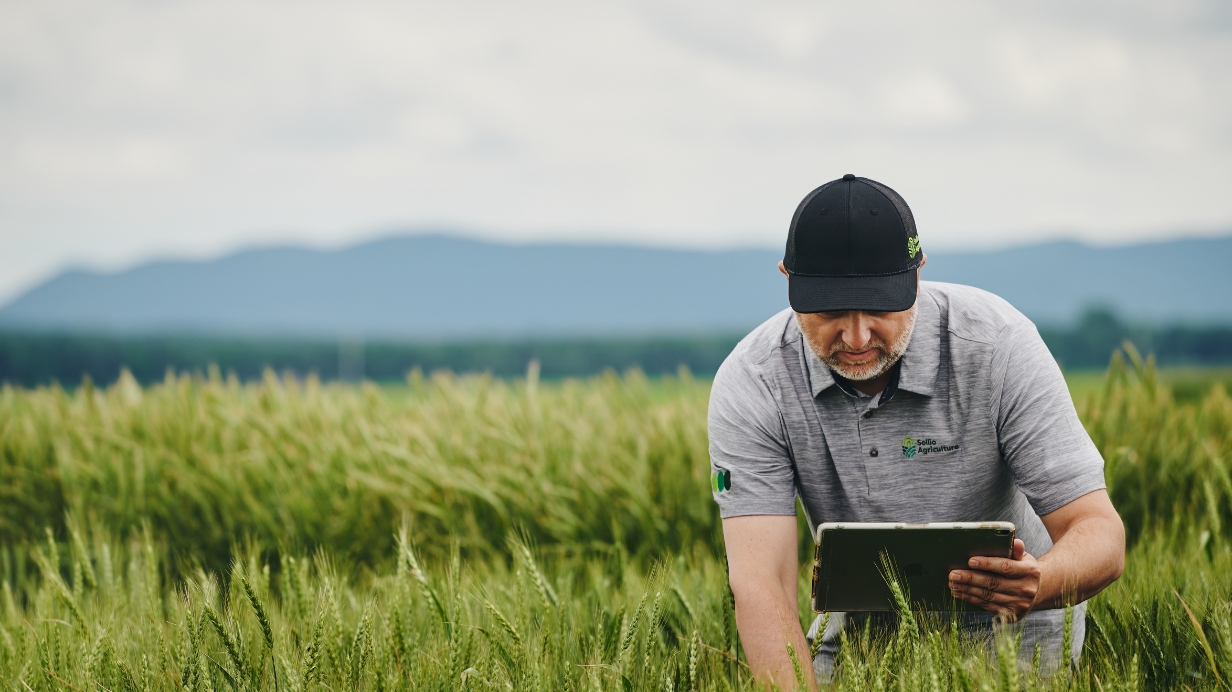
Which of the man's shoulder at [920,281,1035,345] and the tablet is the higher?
the man's shoulder at [920,281,1035,345]

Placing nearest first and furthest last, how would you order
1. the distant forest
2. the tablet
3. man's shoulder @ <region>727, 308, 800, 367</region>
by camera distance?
the tablet
man's shoulder @ <region>727, 308, 800, 367</region>
the distant forest

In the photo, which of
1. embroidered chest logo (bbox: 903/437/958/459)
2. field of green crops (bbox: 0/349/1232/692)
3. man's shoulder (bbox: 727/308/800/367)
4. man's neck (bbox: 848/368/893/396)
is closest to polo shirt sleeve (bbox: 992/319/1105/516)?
embroidered chest logo (bbox: 903/437/958/459)

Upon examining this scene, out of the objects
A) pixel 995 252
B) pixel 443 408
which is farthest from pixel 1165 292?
pixel 443 408

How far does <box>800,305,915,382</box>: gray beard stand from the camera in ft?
6.78

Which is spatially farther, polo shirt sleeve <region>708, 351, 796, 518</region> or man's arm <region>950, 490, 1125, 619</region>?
polo shirt sleeve <region>708, 351, 796, 518</region>

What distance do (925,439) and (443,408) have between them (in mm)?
3916

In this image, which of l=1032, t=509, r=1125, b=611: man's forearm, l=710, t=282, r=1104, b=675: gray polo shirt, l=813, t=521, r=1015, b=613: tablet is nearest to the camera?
l=813, t=521, r=1015, b=613: tablet

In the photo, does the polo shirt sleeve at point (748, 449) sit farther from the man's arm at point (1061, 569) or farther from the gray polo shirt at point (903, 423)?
the man's arm at point (1061, 569)

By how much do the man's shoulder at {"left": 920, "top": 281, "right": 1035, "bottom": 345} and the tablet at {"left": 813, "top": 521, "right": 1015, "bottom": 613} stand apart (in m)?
0.54

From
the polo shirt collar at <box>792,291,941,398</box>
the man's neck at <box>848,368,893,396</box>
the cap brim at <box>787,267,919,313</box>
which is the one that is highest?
the cap brim at <box>787,267,919,313</box>

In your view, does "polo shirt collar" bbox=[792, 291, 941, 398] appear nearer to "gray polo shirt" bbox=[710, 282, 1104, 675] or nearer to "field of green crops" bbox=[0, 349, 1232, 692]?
"gray polo shirt" bbox=[710, 282, 1104, 675]

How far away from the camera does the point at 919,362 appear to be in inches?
85.0

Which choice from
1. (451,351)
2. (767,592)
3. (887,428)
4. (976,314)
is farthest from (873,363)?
(451,351)

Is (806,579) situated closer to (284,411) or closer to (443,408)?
(443,408)
